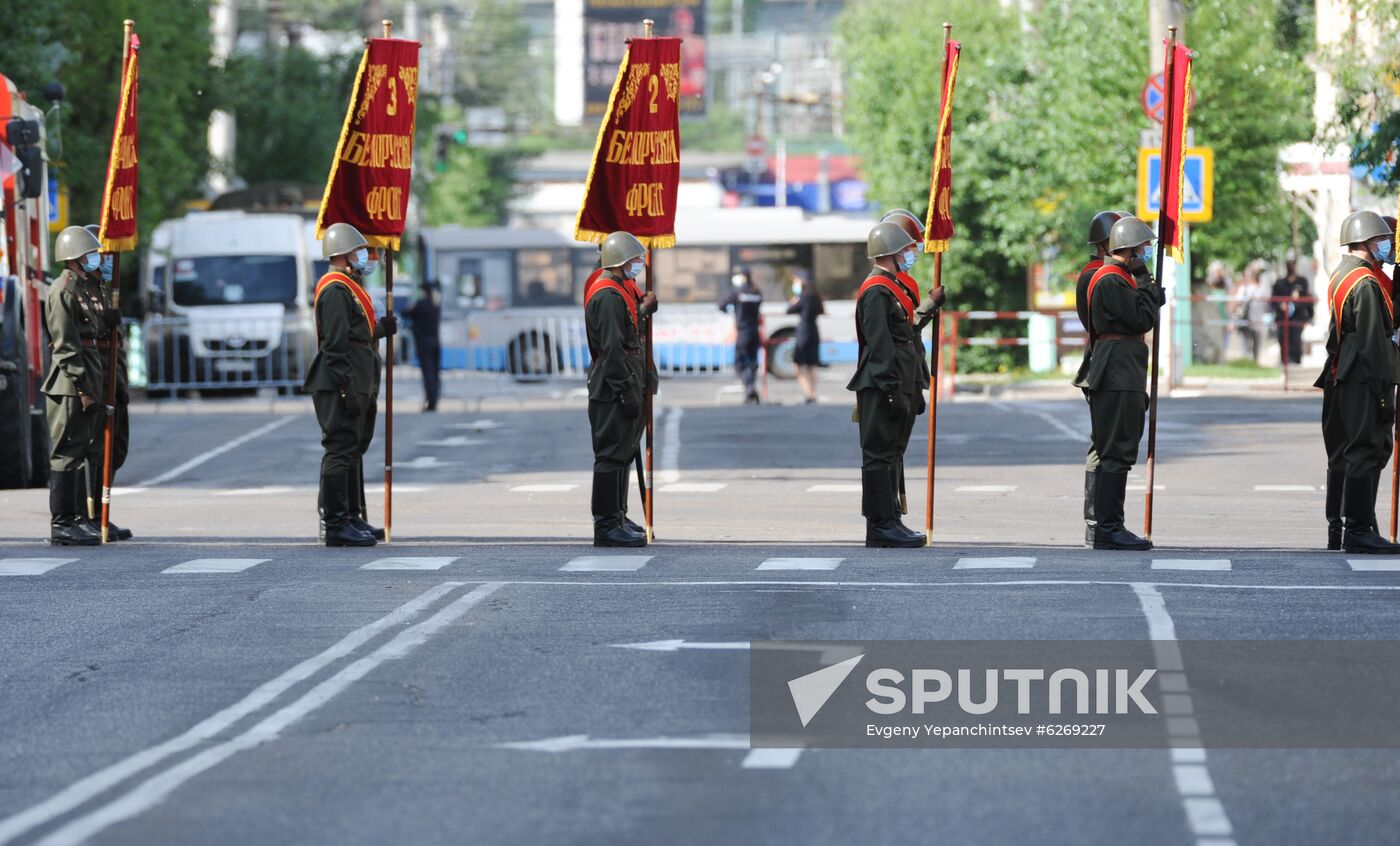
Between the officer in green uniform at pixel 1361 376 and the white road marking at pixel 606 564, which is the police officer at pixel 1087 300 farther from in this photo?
the white road marking at pixel 606 564

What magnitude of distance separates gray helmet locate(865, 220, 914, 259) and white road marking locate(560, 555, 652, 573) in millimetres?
2138

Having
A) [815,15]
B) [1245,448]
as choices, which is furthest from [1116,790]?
[815,15]

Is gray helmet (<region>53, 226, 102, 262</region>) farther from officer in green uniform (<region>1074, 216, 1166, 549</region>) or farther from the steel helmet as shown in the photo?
officer in green uniform (<region>1074, 216, 1166, 549</region>)

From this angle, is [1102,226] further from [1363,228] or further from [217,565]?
[217,565]

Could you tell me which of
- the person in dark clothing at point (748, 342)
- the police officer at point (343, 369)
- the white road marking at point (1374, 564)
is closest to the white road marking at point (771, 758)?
the white road marking at point (1374, 564)

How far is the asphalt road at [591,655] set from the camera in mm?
7383

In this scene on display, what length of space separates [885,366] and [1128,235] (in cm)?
Result: 151

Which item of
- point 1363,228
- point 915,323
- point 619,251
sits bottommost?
point 915,323

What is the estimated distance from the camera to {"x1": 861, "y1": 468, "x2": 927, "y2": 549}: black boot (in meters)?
15.0

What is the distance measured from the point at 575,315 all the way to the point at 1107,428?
2646cm

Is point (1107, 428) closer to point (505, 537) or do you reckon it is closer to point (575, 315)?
point (505, 537)

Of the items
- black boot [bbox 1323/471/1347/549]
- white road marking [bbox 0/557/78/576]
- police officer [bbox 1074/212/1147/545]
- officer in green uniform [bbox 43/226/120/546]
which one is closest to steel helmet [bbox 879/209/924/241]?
police officer [bbox 1074/212/1147/545]

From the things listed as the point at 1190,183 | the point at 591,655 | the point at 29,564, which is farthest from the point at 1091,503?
the point at 1190,183

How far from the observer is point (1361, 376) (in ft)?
47.2
